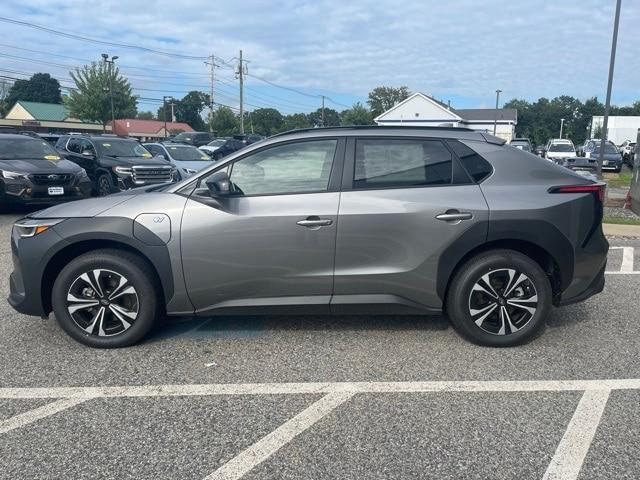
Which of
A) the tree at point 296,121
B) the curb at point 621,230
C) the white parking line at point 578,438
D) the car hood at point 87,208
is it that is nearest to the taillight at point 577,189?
the white parking line at point 578,438

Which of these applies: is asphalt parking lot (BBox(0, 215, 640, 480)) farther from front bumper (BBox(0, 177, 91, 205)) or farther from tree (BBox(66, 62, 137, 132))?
tree (BBox(66, 62, 137, 132))

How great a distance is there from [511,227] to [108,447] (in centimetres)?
309

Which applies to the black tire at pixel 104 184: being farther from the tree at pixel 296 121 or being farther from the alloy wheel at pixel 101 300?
the tree at pixel 296 121

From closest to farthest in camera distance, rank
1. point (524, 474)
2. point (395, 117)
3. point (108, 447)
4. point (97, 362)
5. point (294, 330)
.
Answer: point (524, 474), point (108, 447), point (97, 362), point (294, 330), point (395, 117)

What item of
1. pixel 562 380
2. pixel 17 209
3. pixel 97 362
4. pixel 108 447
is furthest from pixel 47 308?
pixel 17 209

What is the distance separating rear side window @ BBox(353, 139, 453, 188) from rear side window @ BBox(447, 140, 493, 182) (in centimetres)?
9

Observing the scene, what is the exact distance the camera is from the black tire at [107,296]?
4.01 m

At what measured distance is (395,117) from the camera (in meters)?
64.0

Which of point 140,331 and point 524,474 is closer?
point 524,474

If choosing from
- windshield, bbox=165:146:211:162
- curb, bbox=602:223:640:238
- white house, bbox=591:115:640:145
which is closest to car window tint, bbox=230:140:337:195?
curb, bbox=602:223:640:238

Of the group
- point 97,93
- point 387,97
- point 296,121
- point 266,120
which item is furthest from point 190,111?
point 97,93

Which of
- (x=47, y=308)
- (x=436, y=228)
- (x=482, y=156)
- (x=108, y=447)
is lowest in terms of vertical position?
(x=108, y=447)

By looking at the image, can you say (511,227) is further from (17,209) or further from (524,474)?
(17,209)

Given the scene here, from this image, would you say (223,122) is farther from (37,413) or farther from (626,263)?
(37,413)
